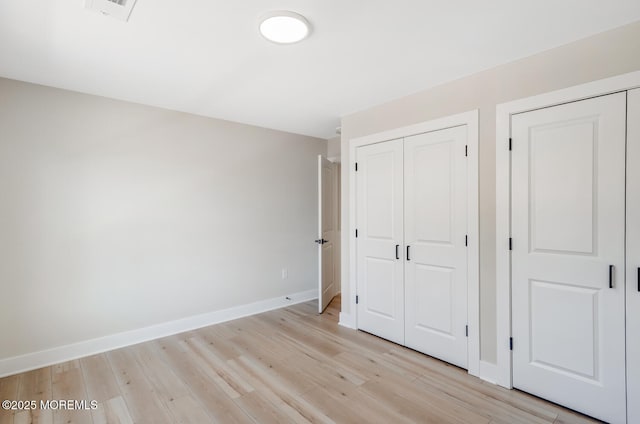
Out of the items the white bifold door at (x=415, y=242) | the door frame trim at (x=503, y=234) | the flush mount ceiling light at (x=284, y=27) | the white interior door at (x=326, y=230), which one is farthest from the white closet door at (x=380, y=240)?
the flush mount ceiling light at (x=284, y=27)

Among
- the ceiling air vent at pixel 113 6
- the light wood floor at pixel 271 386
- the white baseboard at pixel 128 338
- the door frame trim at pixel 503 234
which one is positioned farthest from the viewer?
the white baseboard at pixel 128 338

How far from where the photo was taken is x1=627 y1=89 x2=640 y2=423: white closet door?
6.07 feet

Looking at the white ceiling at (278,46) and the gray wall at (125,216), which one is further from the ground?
the white ceiling at (278,46)

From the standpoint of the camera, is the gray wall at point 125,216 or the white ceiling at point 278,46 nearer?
the white ceiling at point 278,46

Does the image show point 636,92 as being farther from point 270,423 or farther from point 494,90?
point 270,423

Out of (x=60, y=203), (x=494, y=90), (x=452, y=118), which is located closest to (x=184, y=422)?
(x=60, y=203)

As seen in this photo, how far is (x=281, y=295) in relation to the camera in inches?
173

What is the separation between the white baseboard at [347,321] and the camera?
11.7 ft

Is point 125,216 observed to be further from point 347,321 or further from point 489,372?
point 489,372

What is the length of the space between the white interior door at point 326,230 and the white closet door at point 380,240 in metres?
0.65

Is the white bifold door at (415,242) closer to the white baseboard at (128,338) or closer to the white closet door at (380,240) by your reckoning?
the white closet door at (380,240)

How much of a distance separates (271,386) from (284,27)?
2517mm

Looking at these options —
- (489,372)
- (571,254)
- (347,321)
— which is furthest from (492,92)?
(347,321)

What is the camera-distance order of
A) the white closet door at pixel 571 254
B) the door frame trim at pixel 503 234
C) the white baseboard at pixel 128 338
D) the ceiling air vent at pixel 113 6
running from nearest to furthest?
1. the ceiling air vent at pixel 113 6
2. the white closet door at pixel 571 254
3. the door frame trim at pixel 503 234
4. the white baseboard at pixel 128 338
